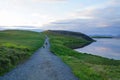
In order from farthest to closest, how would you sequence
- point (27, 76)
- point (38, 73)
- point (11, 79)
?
point (38, 73) → point (27, 76) → point (11, 79)

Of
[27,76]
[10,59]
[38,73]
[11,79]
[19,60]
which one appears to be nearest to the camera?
[11,79]

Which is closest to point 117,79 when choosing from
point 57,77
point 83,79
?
point 83,79

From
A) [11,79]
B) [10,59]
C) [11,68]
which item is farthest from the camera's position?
[10,59]

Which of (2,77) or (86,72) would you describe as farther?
(86,72)

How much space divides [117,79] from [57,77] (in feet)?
24.9

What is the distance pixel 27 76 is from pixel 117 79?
36.7ft

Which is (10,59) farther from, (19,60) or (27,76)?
(27,76)

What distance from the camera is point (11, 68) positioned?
38062mm

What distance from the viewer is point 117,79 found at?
3294cm

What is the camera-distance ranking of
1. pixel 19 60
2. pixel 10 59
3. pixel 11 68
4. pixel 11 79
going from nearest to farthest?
pixel 11 79
pixel 11 68
pixel 10 59
pixel 19 60

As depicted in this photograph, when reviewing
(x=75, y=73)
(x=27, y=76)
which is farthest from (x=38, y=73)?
(x=75, y=73)

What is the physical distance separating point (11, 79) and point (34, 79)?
261cm

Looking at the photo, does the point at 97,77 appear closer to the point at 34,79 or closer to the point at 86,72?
the point at 86,72

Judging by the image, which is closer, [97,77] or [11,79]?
[11,79]
